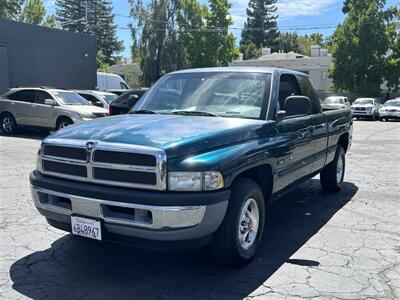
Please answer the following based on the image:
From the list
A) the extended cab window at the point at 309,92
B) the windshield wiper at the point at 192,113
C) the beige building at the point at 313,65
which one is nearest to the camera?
the windshield wiper at the point at 192,113

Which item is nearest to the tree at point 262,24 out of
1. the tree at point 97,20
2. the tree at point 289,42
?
the tree at point 289,42

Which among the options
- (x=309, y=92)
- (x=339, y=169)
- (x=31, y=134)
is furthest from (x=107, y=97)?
(x=309, y=92)

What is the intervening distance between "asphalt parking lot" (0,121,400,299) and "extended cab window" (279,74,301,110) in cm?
158

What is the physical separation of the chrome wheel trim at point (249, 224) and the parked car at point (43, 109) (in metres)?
10.2

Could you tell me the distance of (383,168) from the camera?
1037 centimetres

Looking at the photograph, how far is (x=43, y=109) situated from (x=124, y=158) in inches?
468

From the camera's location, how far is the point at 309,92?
689 centimetres

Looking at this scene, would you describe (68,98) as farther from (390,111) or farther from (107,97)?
(390,111)

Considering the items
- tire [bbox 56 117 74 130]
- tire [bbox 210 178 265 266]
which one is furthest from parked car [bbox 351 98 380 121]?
tire [bbox 210 178 265 266]

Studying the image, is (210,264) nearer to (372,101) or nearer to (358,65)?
(372,101)

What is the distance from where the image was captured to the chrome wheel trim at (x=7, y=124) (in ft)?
52.2

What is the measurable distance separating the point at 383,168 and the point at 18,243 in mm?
7907

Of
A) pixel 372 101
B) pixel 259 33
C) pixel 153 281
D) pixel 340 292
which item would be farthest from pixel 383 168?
pixel 259 33

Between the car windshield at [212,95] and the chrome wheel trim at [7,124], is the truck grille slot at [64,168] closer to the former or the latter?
the car windshield at [212,95]
